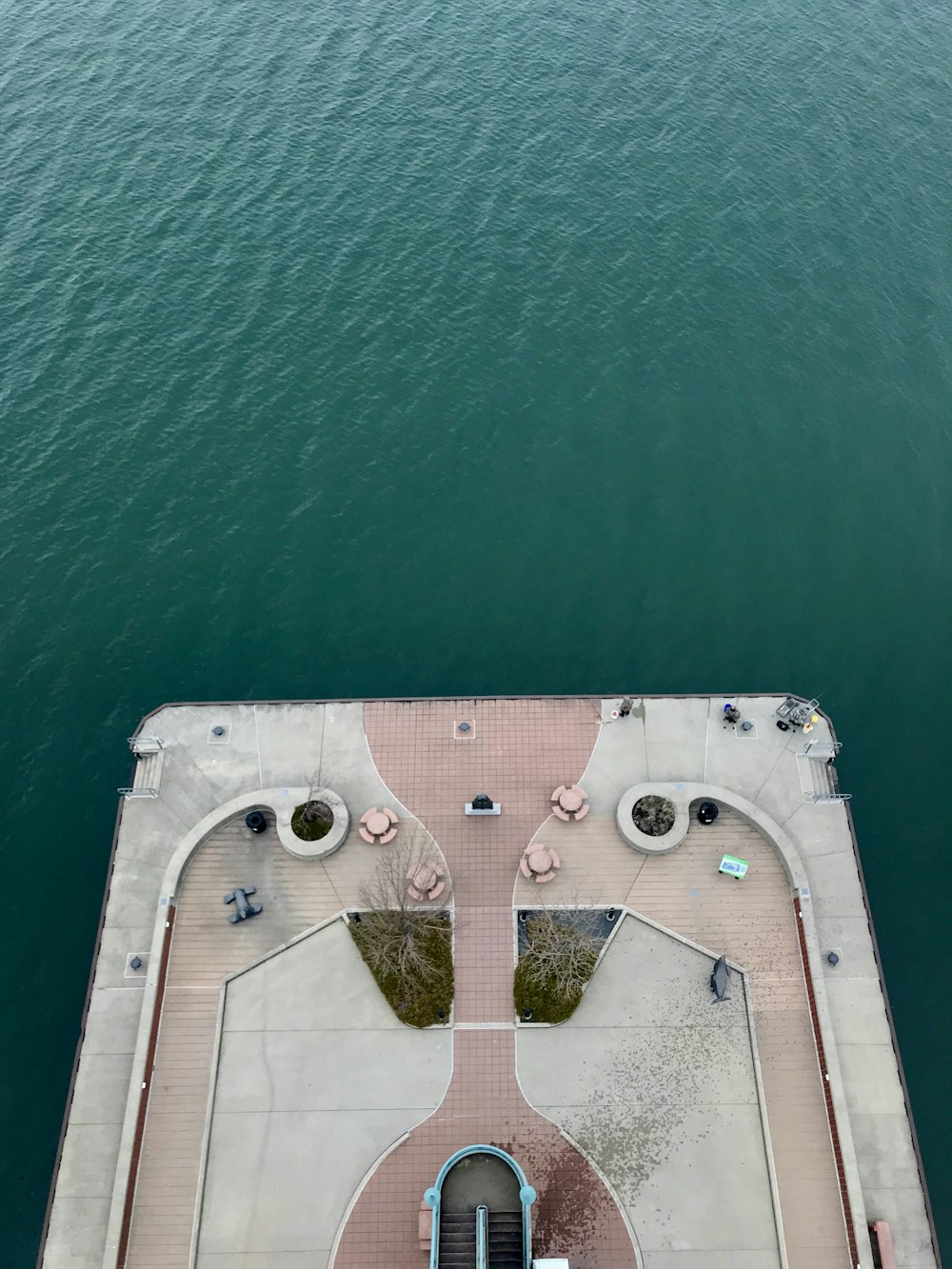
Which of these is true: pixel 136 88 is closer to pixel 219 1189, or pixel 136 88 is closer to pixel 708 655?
pixel 708 655

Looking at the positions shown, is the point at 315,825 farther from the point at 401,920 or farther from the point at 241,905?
the point at 401,920

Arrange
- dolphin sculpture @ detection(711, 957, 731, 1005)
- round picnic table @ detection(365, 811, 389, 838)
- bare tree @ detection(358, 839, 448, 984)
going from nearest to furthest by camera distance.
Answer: dolphin sculpture @ detection(711, 957, 731, 1005)
bare tree @ detection(358, 839, 448, 984)
round picnic table @ detection(365, 811, 389, 838)

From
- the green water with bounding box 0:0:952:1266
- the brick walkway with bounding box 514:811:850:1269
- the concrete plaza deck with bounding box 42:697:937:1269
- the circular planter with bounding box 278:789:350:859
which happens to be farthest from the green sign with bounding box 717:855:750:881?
the circular planter with bounding box 278:789:350:859

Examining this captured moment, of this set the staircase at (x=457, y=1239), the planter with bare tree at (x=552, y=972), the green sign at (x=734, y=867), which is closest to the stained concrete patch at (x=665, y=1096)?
the planter with bare tree at (x=552, y=972)

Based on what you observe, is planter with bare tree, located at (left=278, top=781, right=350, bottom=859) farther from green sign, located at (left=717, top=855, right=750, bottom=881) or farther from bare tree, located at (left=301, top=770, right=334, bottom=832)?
green sign, located at (left=717, top=855, right=750, bottom=881)

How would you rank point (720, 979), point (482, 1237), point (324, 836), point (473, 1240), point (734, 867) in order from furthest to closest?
point (324, 836), point (734, 867), point (720, 979), point (473, 1240), point (482, 1237)

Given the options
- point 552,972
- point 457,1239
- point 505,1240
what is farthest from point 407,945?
point 505,1240
